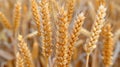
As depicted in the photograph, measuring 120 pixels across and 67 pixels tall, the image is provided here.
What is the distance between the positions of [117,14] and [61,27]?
130 cm

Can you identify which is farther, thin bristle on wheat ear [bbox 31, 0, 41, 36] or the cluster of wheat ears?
thin bristle on wheat ear [bbox 31, 0, 41, 36]

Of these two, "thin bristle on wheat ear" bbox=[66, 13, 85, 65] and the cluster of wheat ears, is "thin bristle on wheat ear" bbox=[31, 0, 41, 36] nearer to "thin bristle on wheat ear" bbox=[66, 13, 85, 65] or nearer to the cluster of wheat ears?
the cluster of wheat ears

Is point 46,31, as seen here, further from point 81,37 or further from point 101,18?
point 81,37

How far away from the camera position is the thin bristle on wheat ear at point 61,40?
0.75 metres

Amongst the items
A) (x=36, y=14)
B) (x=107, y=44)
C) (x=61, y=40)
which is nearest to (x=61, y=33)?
(x=61, y=40)

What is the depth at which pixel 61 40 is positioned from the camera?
0.77m

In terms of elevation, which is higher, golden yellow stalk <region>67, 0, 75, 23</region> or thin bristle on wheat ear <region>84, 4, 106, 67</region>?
golden yellow stalk <region>67, 0, 75, 23</region>

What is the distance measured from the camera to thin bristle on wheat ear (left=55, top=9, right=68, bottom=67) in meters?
0.75

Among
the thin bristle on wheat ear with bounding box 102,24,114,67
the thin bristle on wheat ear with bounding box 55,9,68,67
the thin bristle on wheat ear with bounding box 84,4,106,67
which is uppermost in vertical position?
the thin bristle on wheat ear with bounding box 102,24,114,67

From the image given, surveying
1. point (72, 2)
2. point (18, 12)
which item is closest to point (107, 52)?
Answer: point (72, 2)

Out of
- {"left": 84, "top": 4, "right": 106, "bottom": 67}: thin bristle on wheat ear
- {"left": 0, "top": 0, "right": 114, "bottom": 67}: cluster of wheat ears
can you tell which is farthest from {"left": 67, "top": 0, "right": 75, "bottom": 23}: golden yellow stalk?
{"left": 84, "top": 4, "right": 106, "bottom": 67}: thin bristle on wheat ear

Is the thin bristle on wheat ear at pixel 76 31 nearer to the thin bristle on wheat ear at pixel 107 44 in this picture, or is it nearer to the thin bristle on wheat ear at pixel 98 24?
the thin bristle on wheat ear at pixel 98 24

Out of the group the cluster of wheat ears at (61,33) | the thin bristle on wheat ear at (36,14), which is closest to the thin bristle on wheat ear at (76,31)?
the cluster of wheat ears at (61,33)

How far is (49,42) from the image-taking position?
0.83 m
